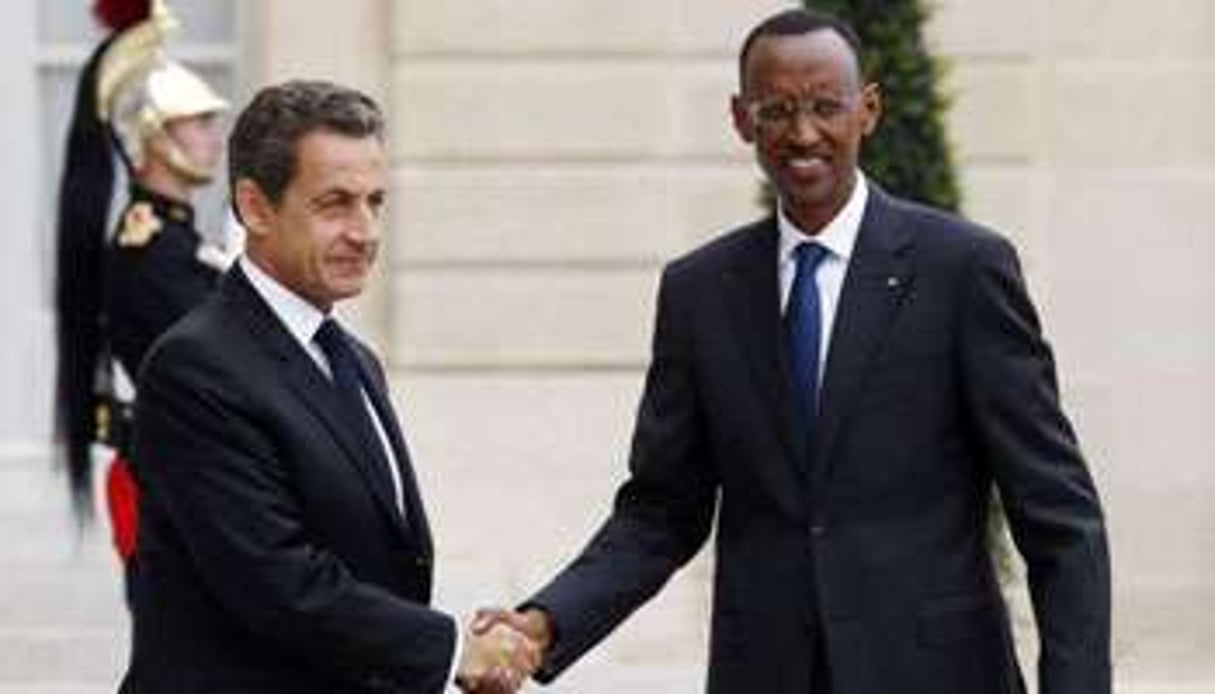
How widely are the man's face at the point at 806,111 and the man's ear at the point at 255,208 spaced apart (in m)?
0.75

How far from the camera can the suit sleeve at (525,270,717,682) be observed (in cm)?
588

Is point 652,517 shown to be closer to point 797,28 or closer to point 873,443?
point 873,443

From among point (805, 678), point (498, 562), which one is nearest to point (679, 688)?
point (498, 562)

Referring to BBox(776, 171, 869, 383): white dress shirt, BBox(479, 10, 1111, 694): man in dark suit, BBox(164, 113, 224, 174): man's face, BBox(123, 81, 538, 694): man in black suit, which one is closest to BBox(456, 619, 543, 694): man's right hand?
BBox(123, 81, 538, 694): man in black suit

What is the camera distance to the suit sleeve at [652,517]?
588 centimetres

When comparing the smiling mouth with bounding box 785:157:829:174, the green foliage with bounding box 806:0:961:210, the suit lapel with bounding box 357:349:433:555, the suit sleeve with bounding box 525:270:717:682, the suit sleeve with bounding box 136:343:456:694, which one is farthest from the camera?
the green foliage with bounding box 806:0:961:210

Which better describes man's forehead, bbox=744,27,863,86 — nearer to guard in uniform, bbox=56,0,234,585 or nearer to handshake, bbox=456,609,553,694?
handshake, bbox=456,609,553,694

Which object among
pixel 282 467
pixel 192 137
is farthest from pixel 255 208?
pixel 192 137

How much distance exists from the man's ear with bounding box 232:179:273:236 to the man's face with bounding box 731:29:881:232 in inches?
29.6

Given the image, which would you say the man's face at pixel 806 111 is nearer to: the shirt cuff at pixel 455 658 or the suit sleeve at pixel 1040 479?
the suit sleeve at pixel 1040 479

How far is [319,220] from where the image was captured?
211 inches

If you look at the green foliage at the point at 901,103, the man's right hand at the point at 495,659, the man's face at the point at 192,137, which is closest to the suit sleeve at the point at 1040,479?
the man's right hand at the point at 495,659

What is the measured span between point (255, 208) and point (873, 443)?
973mm

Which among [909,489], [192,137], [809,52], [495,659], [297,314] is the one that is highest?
[809,52]
